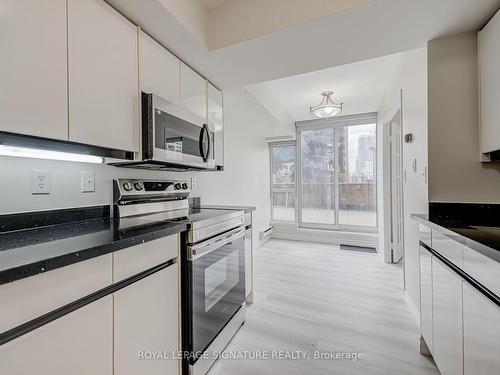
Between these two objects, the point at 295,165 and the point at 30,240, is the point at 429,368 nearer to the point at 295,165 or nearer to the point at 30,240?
the point at 30,240

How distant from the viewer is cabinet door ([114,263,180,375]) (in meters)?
0.97

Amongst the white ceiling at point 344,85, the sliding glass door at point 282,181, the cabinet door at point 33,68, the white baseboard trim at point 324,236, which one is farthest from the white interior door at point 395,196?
the cabinet door at point 33,68

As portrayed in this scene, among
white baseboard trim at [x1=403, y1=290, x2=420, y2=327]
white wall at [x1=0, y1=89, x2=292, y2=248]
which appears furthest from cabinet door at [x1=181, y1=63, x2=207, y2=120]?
white baseboard trim at [x1=403, y1=290, x2=420, y2=327]

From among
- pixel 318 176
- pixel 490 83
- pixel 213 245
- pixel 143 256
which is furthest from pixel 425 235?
pixel 318 176

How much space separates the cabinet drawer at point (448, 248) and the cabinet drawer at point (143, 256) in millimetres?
1331

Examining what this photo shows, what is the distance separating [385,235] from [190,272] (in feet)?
10.2

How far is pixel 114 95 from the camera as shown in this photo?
125cm

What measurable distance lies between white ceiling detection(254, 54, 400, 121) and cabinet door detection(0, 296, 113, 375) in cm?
250

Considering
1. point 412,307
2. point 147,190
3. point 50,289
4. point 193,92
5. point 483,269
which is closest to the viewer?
point 50,289

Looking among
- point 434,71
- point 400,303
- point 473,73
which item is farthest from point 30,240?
point 400,303

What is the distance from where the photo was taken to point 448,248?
1.13 m

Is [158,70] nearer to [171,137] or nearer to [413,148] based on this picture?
[171,137]

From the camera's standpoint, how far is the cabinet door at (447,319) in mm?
1048

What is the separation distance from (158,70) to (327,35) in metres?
1.09
